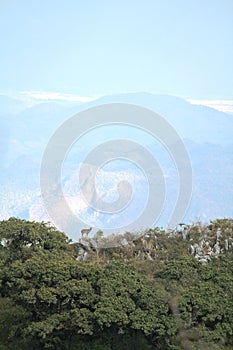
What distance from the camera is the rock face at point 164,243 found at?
32.1 feet

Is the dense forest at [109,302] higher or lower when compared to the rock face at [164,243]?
lower

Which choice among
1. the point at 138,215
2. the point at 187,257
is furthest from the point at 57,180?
the point at 187,257

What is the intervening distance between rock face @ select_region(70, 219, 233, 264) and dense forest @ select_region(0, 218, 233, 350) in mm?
1138

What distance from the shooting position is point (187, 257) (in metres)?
7.86

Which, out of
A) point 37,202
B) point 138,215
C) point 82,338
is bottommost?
point 82,338

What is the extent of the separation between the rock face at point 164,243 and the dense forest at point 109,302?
44.8 inches

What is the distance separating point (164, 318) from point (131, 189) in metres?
7.27

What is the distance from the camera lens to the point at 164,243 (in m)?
10.4

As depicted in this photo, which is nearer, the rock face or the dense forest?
the dense forest

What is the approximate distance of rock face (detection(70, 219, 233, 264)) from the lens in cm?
980

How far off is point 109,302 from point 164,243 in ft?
12.4

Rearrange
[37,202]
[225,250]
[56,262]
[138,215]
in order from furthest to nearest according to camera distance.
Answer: [37,202] → [138,215] → [225,250] → [56,262]

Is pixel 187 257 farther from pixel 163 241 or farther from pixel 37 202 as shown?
pixel 37 202

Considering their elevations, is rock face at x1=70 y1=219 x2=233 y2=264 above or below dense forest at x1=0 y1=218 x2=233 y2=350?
above
